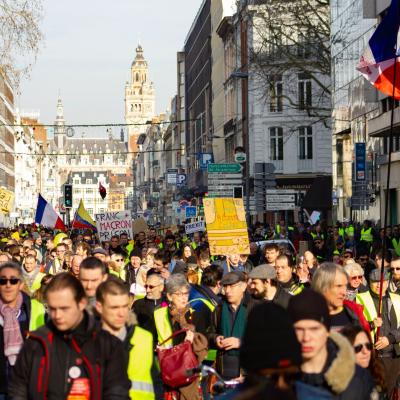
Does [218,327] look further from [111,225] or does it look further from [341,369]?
[111,225]

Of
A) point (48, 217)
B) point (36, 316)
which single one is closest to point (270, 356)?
point (36, 316)

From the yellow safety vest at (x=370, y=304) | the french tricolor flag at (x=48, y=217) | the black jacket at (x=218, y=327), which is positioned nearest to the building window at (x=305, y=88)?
the french tricolor flag at (x=48, y=217)

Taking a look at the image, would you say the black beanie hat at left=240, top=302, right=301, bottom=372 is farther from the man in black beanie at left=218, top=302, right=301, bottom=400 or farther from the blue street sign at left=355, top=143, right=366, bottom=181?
the blue street sign at left=355, top=143, right=366, bottom=181

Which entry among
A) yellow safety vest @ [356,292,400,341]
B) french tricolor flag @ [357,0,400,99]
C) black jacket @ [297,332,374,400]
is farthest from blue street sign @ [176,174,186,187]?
black jacket @ [297,332,374,400]

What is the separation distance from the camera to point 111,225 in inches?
1206

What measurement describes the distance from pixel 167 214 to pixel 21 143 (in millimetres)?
17711

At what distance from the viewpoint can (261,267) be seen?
10.8 metres

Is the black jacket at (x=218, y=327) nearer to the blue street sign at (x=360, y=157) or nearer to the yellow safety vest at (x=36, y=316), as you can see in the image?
the yellow safety vest at (x=36, y=316)

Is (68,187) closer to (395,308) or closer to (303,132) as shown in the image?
(303,132)

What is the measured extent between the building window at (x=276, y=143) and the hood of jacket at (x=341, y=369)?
62.8 m

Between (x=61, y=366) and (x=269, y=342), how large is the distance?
1.95 metres

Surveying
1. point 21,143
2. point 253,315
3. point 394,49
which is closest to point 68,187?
point 394,49

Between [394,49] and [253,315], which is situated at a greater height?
[394,49]

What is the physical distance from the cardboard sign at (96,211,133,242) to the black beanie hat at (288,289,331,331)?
79.8 ft
